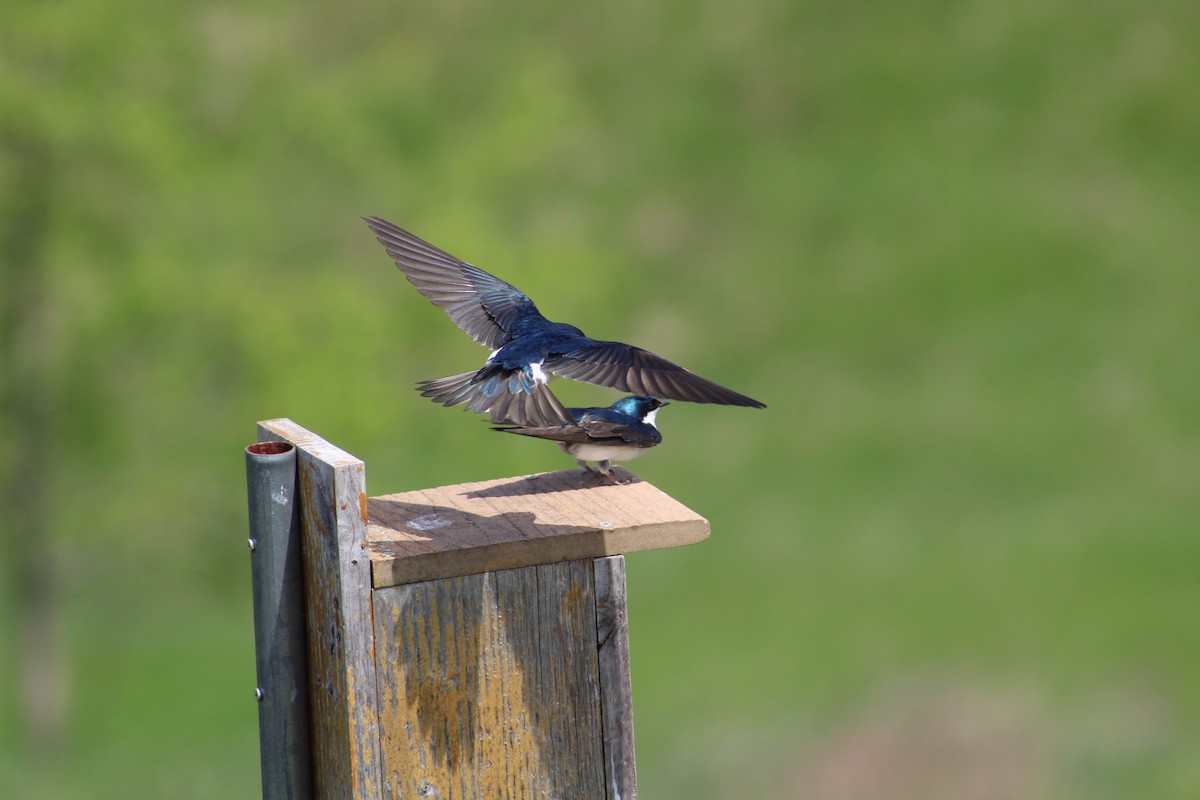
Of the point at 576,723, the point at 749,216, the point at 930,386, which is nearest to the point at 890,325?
the point at 930,386

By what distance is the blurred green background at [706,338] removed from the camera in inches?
416

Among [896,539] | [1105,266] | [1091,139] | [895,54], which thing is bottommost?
[896,539]

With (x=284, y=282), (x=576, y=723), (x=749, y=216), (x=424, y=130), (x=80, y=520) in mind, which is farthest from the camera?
(x=749, y=216)

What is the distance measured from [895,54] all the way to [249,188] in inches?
382

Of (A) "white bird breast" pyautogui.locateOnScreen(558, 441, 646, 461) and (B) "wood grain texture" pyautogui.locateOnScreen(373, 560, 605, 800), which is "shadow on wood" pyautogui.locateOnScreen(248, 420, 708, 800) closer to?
(B) "wood grain texture" pyautogui.locateOnScreen(373, 560, 605, 800)

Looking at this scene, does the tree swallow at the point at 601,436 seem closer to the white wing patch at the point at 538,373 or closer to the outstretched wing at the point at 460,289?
the white wing patch at the point at 538,373

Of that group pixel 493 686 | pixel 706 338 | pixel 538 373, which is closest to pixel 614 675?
pixel 493 686

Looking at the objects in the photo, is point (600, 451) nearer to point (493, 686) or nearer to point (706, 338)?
point (493, 686)

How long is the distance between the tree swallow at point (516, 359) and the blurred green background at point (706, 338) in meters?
5.66

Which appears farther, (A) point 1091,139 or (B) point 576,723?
(A) point 1091,139

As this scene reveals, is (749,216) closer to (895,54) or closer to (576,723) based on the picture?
(895,54)

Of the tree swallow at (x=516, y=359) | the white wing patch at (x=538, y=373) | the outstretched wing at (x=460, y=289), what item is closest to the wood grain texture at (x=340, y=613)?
the tree swallow at (x=516, y=359)

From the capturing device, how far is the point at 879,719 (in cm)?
1181

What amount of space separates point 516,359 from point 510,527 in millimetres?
640
